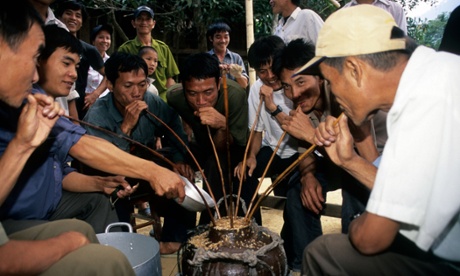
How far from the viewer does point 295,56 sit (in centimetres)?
314

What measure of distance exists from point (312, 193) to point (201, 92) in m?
1.34

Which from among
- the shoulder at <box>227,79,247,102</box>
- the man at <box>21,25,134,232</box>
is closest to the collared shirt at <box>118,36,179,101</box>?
the shoulder at <box>227,79,247,102</box>

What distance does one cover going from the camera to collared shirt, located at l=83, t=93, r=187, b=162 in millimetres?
3496

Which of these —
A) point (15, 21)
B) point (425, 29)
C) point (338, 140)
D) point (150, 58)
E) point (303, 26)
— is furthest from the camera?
point (425, 29)

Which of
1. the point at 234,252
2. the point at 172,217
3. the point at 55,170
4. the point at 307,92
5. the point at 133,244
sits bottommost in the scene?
the point at 172,217

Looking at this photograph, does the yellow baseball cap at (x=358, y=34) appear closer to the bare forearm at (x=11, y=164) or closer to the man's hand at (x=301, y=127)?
the man's hand at (x=301, y=127)

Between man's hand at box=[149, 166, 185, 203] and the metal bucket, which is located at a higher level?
man's hand at box=[149, 166, 185, 203]

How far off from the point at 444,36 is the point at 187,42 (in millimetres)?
8039

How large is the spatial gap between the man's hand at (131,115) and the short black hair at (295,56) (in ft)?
4.15

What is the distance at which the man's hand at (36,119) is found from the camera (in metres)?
1.83

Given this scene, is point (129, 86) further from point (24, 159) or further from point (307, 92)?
point (24, 159)

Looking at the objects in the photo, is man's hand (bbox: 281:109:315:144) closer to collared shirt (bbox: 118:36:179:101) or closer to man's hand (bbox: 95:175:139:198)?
man's hand (bbox: 95:175:139:198)

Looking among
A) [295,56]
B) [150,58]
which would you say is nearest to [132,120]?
[295,56]

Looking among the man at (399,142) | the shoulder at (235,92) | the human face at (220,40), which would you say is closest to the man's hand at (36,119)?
the man at (399,142)
